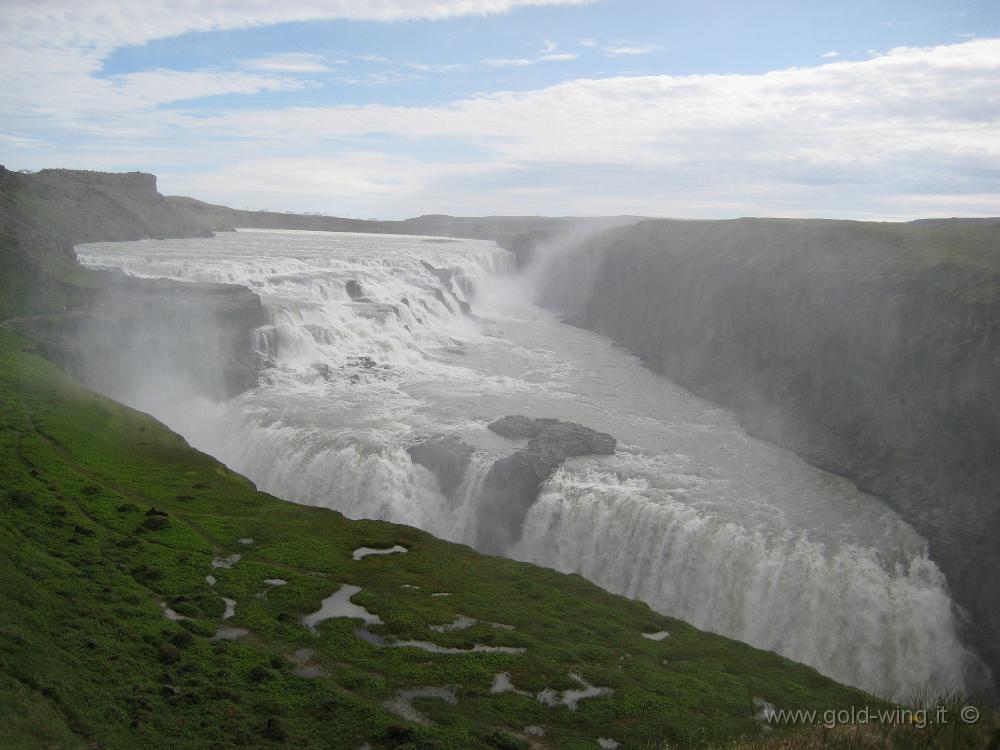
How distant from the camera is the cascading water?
22.0m

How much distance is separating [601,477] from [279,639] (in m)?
15.5

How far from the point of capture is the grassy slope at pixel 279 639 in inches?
475

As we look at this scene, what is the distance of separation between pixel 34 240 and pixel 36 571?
3987cm

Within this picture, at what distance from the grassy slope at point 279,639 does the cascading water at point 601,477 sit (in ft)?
18.0

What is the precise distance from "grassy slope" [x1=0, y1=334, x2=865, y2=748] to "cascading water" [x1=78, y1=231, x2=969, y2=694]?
5487 millimetres

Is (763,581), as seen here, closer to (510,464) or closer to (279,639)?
(510,464)

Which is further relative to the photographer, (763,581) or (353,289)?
(353,289)

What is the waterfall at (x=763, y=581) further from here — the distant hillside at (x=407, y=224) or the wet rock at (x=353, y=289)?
the distant hillside at (x=407, y=224)

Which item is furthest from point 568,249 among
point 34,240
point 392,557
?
point 392,557

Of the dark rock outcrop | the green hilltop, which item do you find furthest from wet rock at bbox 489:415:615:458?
the green hilltop

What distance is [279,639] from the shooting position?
15.1m

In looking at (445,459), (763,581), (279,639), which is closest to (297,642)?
(279,639)

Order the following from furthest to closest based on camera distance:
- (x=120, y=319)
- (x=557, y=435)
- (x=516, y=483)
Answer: (x=120, y=319) → (x=557, y=435) → (x=516, y=483)

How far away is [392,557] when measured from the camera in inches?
805
